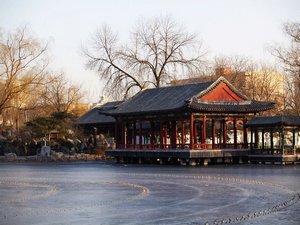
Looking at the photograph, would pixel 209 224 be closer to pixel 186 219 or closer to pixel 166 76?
pixel 186 219

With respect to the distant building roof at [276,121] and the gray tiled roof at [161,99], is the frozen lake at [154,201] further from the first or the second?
the gray tiled roof at [161,99]

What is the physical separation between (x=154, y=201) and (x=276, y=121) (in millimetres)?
23077

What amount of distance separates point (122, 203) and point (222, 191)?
471cm

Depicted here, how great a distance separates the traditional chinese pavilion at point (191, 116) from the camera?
41.7m

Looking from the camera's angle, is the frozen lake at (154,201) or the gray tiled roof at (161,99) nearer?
the frozen lake at (154,201)

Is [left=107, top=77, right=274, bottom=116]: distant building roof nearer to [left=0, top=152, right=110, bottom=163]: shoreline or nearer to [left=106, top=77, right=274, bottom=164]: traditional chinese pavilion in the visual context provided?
[left=106, top=77, right=274, bottom=164]: traditional chinese pavilion

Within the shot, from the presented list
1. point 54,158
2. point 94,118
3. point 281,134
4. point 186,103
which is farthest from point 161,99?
point 94,118

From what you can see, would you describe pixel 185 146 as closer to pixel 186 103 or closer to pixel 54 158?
pixel 186 103

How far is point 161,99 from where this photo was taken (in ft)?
151

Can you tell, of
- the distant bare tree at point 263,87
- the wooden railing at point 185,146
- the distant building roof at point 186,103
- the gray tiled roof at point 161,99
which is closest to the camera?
the wooden railing at point 185,146

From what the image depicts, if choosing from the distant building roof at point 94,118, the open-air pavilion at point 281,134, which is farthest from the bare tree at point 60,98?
the open-air pavilion at point 281,134

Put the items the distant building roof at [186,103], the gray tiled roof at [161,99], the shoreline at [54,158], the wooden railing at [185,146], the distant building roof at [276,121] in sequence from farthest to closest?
the shoreline at [54,158], the gray tiled roof at [161,99], the distant building roof at [186,103], the wooden railing at [185,146], the distant building roof at [276,121]

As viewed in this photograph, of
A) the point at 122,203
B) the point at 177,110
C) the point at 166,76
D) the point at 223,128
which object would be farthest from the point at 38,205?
the point at 166,76

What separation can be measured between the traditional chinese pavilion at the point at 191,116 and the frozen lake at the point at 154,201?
1362 centimetres
